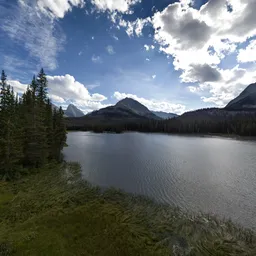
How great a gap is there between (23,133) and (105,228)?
2355 centimetres

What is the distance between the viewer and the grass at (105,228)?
10.8 meters

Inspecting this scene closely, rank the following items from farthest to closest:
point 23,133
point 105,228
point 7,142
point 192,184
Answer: point 23,133 → point 192,184 → point 7,142 → point 105,228

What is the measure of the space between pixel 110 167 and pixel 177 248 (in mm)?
24482

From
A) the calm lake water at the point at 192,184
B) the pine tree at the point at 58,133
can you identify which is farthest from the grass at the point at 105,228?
the pine tree at the point at 58,133

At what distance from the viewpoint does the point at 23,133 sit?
28.7 metres

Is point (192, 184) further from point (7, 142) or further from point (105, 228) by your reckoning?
point (7, 142)

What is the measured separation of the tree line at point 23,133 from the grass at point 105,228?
604cm

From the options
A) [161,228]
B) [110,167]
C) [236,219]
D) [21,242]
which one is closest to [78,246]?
[21,242]

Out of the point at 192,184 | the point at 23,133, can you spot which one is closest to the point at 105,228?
the point at 192,184

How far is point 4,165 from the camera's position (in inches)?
979

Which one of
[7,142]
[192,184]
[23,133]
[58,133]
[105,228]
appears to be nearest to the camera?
[105,228]

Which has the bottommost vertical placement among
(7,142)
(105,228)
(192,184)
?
(192,184)

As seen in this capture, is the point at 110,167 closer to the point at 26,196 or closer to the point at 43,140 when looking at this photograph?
the point at 43,140

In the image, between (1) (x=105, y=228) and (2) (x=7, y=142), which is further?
(2) (x=7, y=142)
